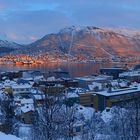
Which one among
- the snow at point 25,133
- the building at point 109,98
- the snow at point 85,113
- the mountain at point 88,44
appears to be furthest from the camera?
the mountain at point 88,44

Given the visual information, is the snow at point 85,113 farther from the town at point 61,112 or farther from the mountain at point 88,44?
the mountain at point 88,44

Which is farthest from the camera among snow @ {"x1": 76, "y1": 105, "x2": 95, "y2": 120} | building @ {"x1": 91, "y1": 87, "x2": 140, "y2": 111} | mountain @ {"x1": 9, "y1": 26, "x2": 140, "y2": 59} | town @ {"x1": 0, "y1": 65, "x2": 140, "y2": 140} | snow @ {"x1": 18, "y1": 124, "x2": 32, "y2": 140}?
mountain @ {"x1": 9, "y1": 26, "x2": 140, "y2": 59}

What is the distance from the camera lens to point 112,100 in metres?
18.9

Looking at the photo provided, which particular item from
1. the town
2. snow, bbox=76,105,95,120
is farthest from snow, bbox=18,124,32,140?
snow, bbox=76,105,95,120

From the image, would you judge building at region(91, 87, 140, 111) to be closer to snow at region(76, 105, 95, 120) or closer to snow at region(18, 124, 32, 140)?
snow at region(76, 105, 95, 120)

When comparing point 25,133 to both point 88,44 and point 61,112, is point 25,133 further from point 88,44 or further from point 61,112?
point 88,44

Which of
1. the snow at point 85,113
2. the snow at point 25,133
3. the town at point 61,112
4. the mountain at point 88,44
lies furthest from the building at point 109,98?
the mountain at point 88,44

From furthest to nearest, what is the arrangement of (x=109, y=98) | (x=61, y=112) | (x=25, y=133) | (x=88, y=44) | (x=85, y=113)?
(x=88, y=44), (x=109, y=98), (x=85, y=113), (x=25, y=133), (x=61, y=112)

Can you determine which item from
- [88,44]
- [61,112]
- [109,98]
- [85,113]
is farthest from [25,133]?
[88,44]

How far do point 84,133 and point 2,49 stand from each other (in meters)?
104

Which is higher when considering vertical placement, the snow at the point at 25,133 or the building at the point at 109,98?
the snow at the point at 25,133

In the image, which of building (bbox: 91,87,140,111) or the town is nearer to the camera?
the town

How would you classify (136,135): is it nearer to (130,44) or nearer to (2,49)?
(2,49)

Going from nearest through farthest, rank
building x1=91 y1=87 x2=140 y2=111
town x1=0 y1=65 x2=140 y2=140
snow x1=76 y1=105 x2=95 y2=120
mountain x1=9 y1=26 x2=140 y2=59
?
town x1=0 y1=65 x2=140 y2=140 → snow x1=76 y1=105 x2=95 y2=120 → building x1=91 y1=87 x2=140 y2=111 → mountain x1=9 y1=26 x2=140 y2=59
